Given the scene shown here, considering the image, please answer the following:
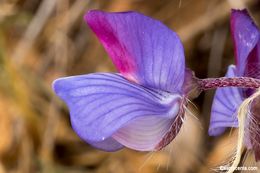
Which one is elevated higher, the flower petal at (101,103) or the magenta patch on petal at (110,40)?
the magenta patch on petal at (110,40)

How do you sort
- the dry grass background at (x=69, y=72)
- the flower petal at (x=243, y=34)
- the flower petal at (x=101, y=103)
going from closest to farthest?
the flower petal at (x=101, y=103) < the flower petal at (x=243, y=34) < the dry grass background at (x=69, y=72)

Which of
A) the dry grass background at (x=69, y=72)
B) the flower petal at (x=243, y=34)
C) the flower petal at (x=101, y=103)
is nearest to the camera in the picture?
the flower petal at (x=101, y=103)

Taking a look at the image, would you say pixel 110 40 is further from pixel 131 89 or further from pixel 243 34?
pixel 243 34

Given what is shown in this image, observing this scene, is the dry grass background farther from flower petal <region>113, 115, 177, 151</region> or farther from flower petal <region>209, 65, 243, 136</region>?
flower petal <region>113, 115, 177, 151</region>

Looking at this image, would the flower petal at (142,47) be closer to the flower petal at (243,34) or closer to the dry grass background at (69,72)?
the flower petal at (243,34)

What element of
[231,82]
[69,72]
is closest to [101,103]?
[231,82]

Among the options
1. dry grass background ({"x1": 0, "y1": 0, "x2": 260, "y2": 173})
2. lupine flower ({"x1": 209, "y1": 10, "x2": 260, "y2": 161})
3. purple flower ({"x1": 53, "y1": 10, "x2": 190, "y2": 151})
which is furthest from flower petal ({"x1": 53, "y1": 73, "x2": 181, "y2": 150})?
dry grass background ({"x1": 0, "y1": 0, "x2": 260, "y2": 173})

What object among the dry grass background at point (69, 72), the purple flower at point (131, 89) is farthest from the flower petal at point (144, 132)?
the dry grass background at point (69, 72)
